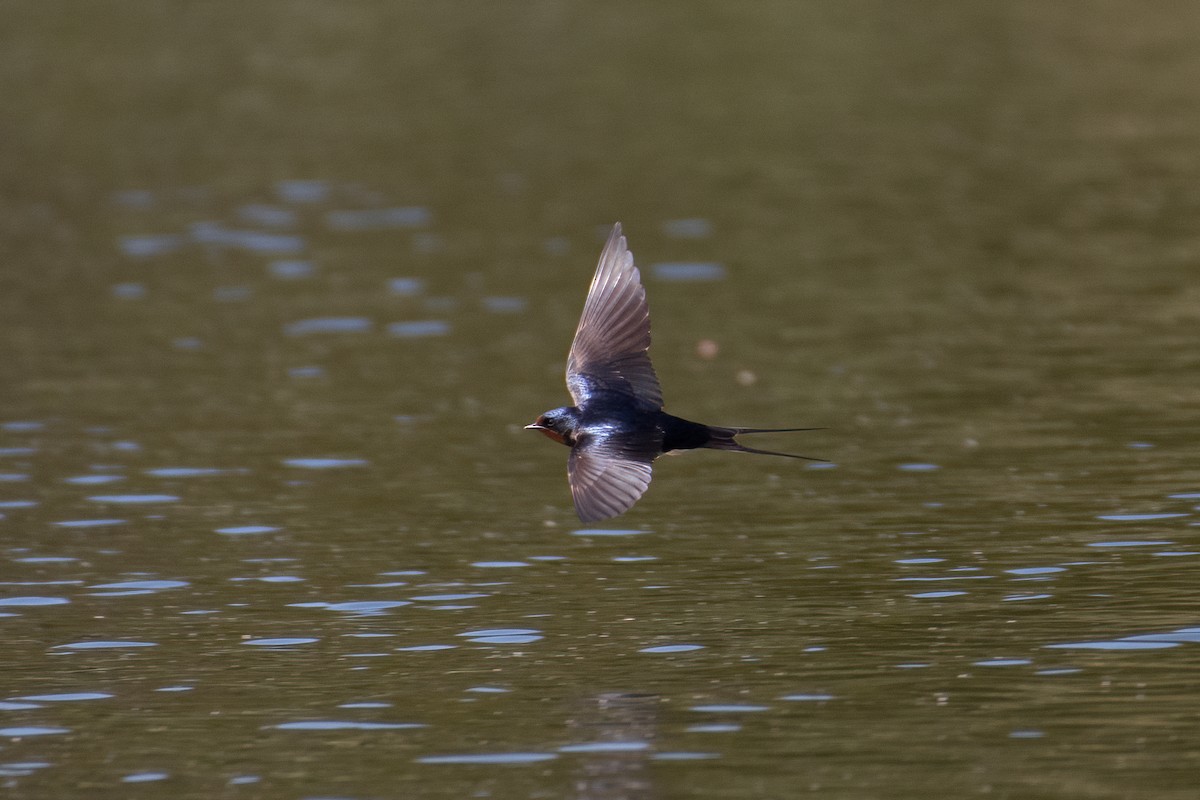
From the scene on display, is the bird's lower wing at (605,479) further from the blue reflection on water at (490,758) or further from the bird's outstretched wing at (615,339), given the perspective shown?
the blue reflection on water at (490,758)

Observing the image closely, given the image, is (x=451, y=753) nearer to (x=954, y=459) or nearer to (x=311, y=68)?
(x=954, y=459)

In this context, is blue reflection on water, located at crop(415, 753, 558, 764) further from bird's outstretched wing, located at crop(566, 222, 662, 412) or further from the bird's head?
bird's outstretched wing, located at crop(566, 222, 662, 412)

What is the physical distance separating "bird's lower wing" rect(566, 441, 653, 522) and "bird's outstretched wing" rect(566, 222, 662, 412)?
782 millimetres

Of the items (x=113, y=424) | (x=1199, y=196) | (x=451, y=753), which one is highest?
(x=1199, y=196)

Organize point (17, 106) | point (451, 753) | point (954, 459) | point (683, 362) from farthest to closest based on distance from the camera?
point (17, 106)
point (683, 362)
point (954, 459)
point (451, 753)

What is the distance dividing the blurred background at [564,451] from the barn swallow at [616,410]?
30.2 inches

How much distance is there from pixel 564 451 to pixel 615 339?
3.72 m

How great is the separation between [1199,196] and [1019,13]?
15.7 m

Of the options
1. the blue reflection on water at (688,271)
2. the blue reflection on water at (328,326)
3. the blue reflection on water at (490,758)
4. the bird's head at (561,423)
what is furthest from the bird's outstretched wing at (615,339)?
the blue reflection on water at (688,271)

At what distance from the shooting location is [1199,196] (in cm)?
2102

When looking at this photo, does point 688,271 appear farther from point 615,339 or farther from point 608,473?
point 608,473

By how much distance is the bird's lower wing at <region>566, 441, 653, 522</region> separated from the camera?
885cm

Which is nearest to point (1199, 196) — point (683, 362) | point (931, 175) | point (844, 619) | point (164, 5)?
point (931, 175)

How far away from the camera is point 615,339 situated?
10.6 m
